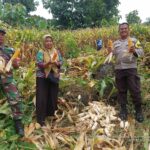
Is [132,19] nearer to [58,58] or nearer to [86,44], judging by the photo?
[86,44]

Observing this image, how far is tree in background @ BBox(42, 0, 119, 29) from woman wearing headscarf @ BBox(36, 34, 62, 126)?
17116 mm

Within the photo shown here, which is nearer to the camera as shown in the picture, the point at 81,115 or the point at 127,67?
the point at 127,67

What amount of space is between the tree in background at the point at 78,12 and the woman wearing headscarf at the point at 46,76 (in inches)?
674

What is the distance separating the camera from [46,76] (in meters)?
6.14

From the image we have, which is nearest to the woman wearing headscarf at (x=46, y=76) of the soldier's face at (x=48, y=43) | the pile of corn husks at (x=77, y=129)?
the soldier's face at (x=48, y=43)

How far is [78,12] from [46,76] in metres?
18.2

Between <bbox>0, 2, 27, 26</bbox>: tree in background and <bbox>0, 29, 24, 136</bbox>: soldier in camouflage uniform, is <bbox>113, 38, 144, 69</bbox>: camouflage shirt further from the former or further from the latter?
<bbox>0, 2, 27, 26</bbox>: tree in background

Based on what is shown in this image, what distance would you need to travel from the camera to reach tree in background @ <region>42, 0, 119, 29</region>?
77.5 feet

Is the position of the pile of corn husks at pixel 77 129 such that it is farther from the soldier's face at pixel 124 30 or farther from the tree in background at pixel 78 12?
the tree in background at pixel 78 12

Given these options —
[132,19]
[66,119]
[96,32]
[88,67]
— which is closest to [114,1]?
[132,19]

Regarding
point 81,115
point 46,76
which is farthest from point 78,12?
point 46,76

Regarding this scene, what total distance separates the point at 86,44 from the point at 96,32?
746 mm

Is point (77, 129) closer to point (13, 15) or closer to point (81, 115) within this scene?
point (81, 115)

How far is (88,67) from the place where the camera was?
26.4 ft
